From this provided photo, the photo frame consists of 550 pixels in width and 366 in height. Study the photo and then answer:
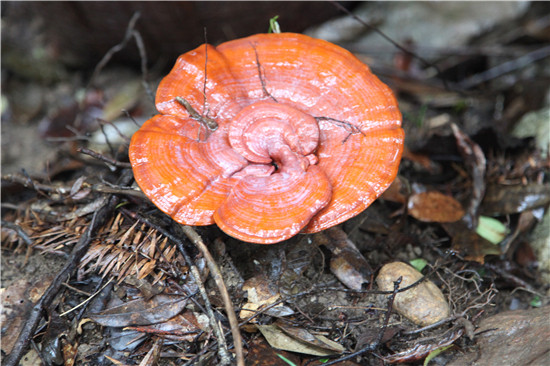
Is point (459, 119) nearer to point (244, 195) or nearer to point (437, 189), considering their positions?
point (437, 189)

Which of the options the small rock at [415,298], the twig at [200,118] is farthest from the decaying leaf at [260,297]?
the twig at [200,118]

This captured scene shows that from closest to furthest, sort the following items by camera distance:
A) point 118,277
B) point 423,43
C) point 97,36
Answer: point 118,277 → point 97,36 → point 423,43

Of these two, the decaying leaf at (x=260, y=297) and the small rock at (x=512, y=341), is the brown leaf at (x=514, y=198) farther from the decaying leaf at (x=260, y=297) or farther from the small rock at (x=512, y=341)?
the decaying leaf at (x=260, y=297)

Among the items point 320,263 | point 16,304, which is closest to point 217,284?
point 320,263

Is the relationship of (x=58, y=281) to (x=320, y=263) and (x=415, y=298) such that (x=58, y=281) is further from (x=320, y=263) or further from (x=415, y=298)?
(x=415, y=298)

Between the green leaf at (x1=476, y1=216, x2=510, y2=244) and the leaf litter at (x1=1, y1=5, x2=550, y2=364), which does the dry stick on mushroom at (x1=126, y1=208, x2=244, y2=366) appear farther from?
the green leaf at (x1=476, y1=216, x2=510, y2=244)

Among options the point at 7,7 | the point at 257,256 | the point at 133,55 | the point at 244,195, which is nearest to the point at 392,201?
the point at 257,256
